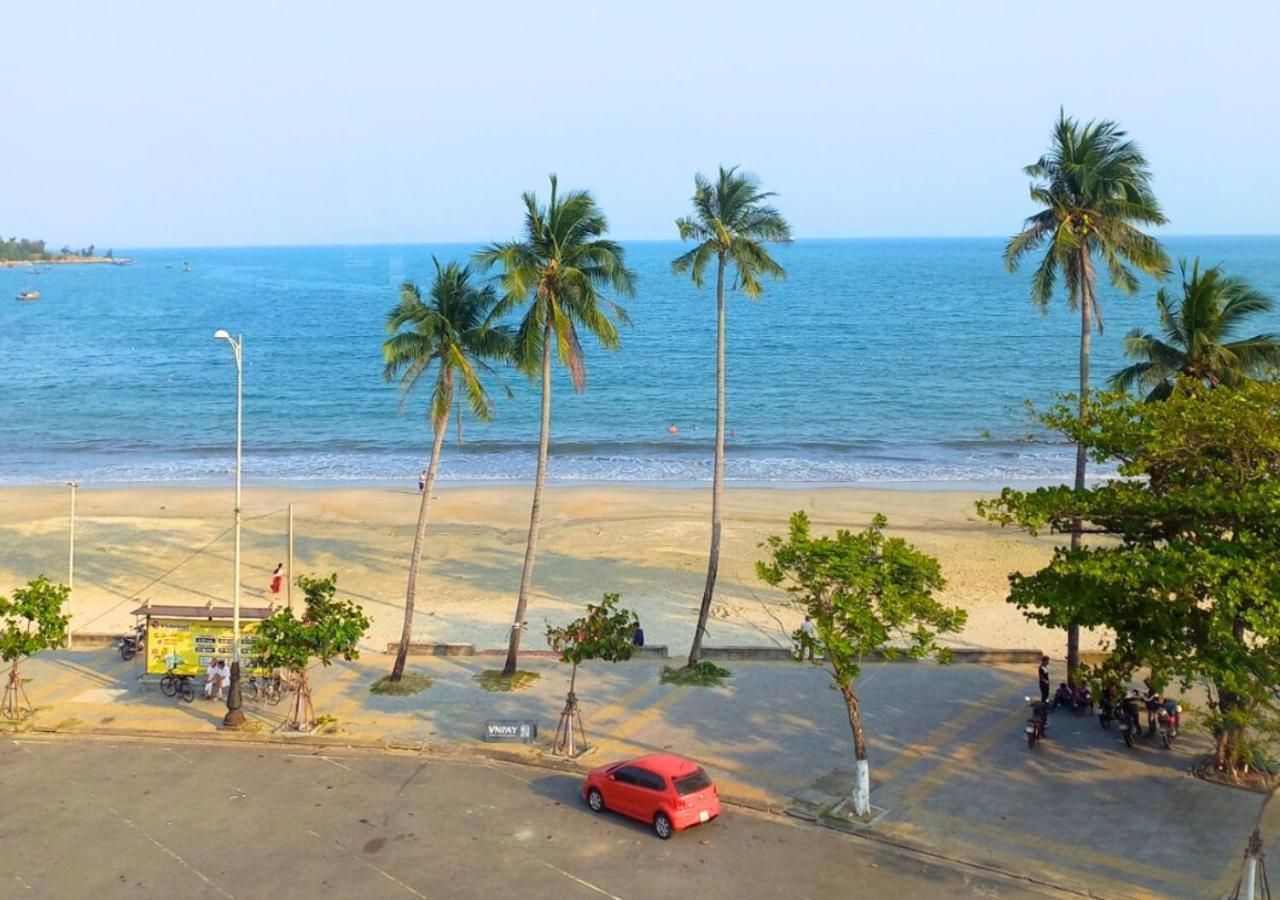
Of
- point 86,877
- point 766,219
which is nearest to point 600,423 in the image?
point 766,219

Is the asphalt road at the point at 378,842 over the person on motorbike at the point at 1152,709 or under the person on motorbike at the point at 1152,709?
under

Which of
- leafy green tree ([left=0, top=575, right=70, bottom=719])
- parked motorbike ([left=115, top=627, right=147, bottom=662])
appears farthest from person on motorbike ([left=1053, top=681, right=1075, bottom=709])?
parked motorbike ([left=115, top=627, right=147, bottom=662])

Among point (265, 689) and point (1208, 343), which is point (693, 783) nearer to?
point (265, 689)

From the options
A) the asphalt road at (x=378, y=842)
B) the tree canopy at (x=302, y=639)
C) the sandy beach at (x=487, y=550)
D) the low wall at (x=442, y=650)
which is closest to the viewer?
the asphalt road at (x=378, y=842)

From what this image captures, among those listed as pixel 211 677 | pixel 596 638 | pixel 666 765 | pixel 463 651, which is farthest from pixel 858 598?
pixel 211 677

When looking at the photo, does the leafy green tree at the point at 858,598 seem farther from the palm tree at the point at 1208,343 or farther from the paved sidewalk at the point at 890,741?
the palm tree at the point at 1208,343

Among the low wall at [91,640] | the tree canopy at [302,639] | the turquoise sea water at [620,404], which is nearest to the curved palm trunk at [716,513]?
the tree canopy at [302,639]

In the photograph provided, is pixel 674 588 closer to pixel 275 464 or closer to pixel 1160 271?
pixel 1160 271
